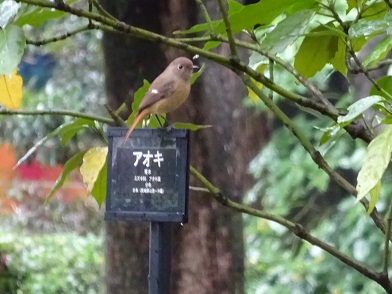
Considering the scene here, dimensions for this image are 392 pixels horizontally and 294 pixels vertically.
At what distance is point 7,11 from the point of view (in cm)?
73

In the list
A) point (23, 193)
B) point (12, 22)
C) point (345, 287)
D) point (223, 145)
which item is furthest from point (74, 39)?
point (12, 22)

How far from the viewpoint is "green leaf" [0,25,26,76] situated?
0.67 m

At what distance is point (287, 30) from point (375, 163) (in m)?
0.23

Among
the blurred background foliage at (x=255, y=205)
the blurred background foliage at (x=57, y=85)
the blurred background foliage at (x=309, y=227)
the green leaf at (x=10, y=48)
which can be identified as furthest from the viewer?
the blurred background foliage at (x=57, y=85)

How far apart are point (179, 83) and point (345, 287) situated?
7.30 ft

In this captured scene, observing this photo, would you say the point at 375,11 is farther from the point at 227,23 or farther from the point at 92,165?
the point at 92,165

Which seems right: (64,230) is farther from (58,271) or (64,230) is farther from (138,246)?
(138,246)

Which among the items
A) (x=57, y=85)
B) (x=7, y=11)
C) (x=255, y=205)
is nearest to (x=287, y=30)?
(x=7, y=11)

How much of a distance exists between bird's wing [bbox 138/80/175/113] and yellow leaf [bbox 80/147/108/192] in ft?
0.42

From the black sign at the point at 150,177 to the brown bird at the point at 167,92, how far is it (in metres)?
0.04

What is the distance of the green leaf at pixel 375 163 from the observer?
1.78 feet

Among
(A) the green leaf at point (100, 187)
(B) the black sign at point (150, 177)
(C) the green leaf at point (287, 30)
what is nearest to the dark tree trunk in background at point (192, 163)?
(B) the black sign at point (150, 177)

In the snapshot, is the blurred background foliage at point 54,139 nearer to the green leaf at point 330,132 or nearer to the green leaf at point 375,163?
the green leaf at point 330,132

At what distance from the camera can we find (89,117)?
0.93m
